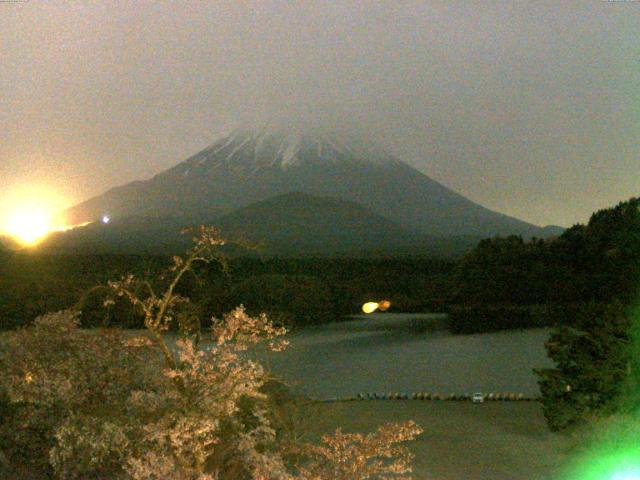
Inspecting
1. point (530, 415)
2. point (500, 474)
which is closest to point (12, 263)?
point (530, 415)

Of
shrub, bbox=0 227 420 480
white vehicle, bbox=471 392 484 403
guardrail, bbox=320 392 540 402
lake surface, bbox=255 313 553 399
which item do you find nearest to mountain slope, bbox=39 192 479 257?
lake surface, bbox=255 313 553 399

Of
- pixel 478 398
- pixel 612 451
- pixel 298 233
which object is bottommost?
pixel 478 398

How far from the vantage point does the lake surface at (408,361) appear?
2031 cm

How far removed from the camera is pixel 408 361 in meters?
24.6

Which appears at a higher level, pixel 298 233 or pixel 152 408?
pixel 298 233

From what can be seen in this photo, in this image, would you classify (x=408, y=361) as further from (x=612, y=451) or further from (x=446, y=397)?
(x=612, y=451)

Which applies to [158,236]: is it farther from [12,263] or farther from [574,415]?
[574,415]

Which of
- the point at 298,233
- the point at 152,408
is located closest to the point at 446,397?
the point at 152,408

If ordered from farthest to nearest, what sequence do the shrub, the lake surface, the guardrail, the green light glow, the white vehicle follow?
the lake surface < the guardrail < the white vehicle < the green light glow < the shrub

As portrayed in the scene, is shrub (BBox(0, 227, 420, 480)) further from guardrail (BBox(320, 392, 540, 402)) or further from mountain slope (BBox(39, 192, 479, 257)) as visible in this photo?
mountain slope (BBox(39, 192, 479, 257))

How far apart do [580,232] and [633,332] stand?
21757mm

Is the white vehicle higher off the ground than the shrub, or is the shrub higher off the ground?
the shrub

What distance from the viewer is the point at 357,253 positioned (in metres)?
86.8

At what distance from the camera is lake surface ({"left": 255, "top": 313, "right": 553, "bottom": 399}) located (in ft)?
66.6
